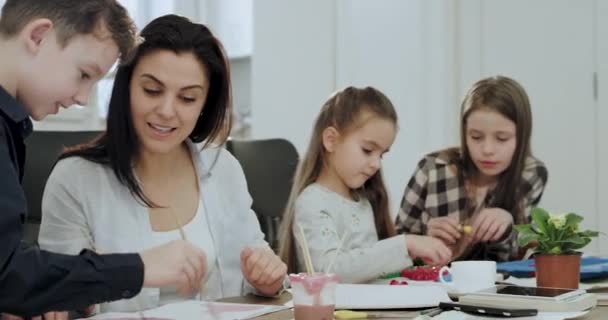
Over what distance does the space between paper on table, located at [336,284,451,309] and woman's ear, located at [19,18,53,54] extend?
0.59 m

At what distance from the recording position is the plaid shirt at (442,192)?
8.04 ft

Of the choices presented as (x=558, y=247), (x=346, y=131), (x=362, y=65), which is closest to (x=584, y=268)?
(x=558, y=247)

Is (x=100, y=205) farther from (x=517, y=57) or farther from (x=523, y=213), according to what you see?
(x=517, y=57)

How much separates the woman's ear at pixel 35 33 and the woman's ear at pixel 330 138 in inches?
42.4

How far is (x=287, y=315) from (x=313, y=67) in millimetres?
2769

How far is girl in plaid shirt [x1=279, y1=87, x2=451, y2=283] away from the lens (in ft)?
6.21

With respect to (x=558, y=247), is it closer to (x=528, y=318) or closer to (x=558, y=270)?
(x=558, y=270)

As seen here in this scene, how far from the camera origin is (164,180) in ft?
5.84

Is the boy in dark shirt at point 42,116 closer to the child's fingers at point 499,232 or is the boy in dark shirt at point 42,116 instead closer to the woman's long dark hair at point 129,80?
the woman's long dark hair at point 129,80

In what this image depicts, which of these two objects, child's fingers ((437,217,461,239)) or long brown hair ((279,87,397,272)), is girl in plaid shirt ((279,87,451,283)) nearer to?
long brown hair ((279,87,397,272))

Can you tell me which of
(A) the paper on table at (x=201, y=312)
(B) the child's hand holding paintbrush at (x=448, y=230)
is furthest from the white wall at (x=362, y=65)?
(A) the paper on table at (x=201, y=312)

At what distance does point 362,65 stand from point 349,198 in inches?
73.8

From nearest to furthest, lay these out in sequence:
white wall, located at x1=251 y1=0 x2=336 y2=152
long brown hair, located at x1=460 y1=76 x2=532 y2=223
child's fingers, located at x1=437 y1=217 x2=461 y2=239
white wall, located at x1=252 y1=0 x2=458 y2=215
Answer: child's fingers, located at x1=437 y1=217 x2=461 y2=239 → long brown hair, located at x1=460 y1=76 x2=532 y2=223 → white wall, located at x1=252 y1=0 x2=458 y2=215 → white wall, located at x1=251 y1=0 x2=336 y2=152

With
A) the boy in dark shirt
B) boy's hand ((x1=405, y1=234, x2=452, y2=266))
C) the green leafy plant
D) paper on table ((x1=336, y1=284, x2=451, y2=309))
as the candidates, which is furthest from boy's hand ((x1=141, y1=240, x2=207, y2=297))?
boy's hand ((x1=405, y1=234, x2=452, y2=266))
